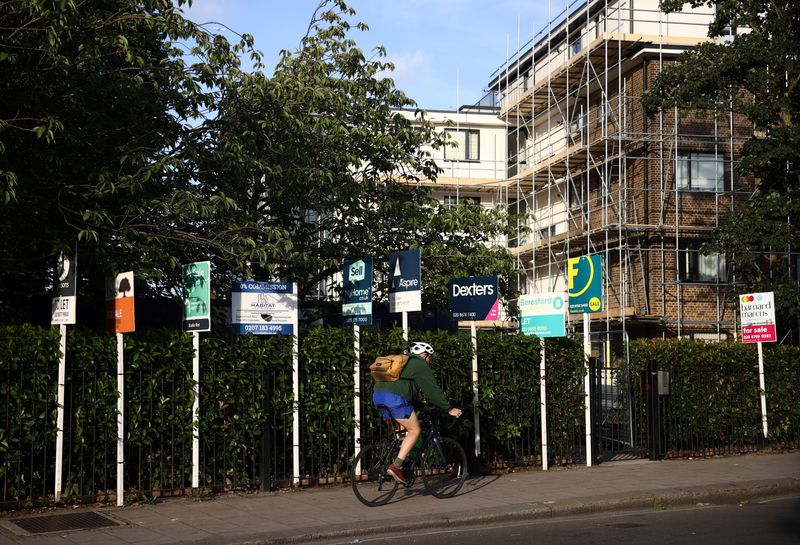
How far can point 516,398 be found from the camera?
15.1 meters

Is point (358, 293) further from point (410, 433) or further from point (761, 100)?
point (761, 100)

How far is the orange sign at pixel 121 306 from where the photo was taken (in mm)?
11648

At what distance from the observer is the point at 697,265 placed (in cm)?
3234

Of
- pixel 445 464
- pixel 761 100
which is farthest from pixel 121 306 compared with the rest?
pixel 761 100

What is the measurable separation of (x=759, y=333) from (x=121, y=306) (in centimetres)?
1154

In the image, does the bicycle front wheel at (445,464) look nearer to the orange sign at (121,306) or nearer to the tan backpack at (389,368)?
the tan backpack at (389,368)


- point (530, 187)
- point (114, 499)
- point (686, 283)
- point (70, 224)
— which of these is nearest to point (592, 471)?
point (114, 499)

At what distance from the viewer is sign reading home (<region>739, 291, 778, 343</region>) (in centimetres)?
1784

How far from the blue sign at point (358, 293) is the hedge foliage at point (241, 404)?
0.27 meters

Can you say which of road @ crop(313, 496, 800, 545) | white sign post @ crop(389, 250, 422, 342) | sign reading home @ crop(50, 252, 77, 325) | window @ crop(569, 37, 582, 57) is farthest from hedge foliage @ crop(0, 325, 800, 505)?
window @ crop(569, 37, 582, 57)

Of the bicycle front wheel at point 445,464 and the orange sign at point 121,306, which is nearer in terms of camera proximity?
the orange sign at point 121,306

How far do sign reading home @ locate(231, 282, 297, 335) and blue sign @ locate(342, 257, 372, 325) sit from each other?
0.97 m

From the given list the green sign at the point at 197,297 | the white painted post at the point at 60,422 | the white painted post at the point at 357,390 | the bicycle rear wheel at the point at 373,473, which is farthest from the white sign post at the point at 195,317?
the white painted post at the point at 357,390

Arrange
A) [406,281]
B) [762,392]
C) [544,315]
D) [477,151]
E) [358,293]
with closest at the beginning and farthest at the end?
[406,281] → [358,293] → [544,315] → [762,392] → [477,151]
